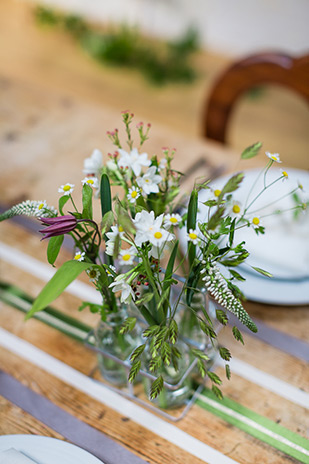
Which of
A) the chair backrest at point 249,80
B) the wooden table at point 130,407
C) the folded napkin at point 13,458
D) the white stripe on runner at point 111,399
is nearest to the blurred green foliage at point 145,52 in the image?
the chair backrest at point 249,80

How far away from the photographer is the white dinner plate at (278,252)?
33.4 inches

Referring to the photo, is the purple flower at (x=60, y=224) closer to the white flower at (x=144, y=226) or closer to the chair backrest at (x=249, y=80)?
the white flower at (x=144, y=226)

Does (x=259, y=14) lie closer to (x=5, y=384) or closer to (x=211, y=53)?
(x=211, y=53)

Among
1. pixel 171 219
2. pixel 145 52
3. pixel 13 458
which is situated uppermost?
pixel 145 52

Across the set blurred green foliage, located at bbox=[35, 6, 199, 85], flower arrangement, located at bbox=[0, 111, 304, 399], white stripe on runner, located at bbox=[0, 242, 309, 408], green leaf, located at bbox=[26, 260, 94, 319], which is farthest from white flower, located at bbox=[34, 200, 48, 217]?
blurred green foliage, located at bbox=[35, 6, 199, 85]

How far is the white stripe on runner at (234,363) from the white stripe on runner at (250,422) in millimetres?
64

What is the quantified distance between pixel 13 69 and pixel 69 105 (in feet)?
7.11

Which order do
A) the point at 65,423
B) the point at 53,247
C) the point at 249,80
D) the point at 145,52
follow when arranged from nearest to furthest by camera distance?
the point at 53,247 → the point at 65,423 → the point at 249,80 → the point at 145,52

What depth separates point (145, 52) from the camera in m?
3.53

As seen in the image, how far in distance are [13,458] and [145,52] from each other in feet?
10.9

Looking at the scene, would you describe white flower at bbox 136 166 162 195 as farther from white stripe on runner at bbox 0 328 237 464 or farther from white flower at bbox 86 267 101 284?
white stripe on runner at bbox 0 328 237 464

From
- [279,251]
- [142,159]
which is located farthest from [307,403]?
[142,159]

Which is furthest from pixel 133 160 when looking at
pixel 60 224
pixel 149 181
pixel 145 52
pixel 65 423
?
pixel 145 52

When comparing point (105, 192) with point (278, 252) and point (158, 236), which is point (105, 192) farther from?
point (278, 252)
